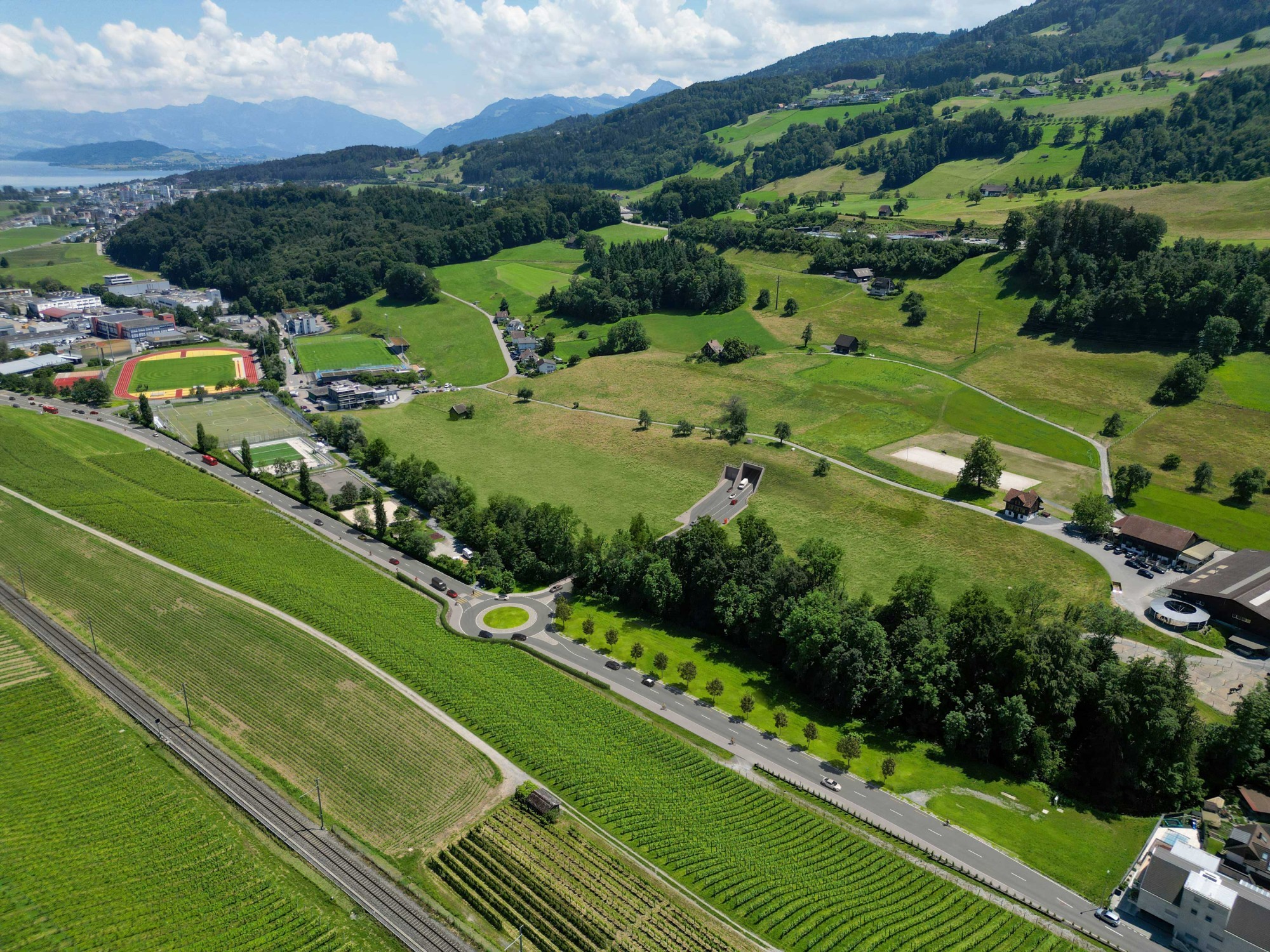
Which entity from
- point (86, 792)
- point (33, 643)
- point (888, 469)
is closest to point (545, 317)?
point (888, 469)

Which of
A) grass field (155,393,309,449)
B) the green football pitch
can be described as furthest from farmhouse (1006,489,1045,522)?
the green football pitch

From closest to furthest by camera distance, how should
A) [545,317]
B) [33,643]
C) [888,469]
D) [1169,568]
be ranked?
[33,643] < [1169,568] < [888,469] < [545,317]

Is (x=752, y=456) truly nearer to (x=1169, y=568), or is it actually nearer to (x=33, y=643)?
(x=1169, y=568)

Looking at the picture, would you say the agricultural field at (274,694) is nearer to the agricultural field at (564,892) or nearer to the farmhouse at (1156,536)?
the agricultural field at (564,892)

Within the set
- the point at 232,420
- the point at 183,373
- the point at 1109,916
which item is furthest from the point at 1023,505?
the point at 183,373

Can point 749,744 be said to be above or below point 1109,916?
below

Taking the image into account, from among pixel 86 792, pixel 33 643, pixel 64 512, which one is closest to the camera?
pixel 86 792

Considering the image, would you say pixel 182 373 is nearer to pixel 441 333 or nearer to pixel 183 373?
pixel 183 373
